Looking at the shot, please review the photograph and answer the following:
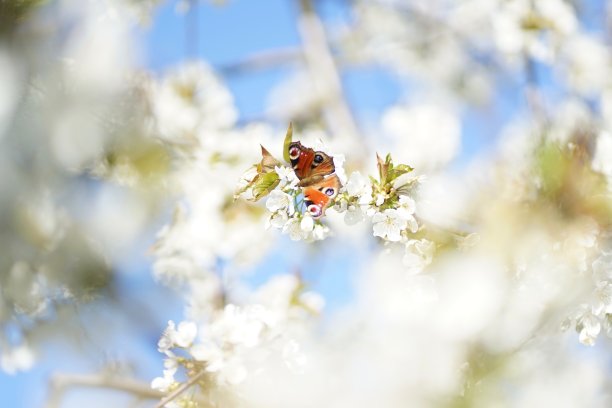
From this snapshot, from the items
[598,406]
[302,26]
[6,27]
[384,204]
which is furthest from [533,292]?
[302,26]

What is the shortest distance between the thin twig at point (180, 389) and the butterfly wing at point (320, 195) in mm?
240

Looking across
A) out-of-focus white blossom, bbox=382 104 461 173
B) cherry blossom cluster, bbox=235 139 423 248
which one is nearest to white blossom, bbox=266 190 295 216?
cherry blossom cluster, bbox=235 139 423 248

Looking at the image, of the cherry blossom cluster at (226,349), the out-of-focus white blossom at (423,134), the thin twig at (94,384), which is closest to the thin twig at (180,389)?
the cherry blossom cluster at (226,349)

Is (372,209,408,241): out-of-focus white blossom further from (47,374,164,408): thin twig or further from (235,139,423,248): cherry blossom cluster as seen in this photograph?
(47,374,164,408): thin twig

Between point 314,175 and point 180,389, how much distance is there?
0.26m

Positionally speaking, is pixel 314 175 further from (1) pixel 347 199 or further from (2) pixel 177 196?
(2) pixel 177 196

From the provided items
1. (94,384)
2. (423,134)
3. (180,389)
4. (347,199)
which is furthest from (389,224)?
(423,134)

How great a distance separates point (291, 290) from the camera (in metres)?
1.11

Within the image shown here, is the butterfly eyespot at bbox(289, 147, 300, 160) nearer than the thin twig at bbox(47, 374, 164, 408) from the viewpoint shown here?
Yes

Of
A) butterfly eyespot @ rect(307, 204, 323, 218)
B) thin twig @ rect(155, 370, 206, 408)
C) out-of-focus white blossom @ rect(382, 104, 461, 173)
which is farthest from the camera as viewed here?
out-of-focus white blossom @ rect(382, 104, 461, 173)

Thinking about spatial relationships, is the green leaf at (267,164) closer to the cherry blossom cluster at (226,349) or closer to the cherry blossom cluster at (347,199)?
the cherry blossom cluster at (347,199)

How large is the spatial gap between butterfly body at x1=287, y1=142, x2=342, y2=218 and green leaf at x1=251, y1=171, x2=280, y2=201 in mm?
21

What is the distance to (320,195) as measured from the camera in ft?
1.72

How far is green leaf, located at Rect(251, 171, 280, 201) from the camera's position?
540mm
